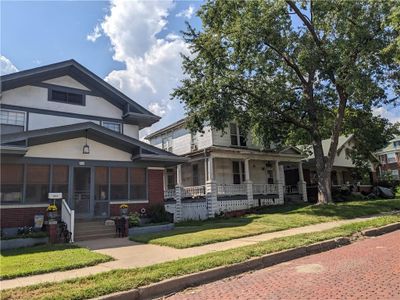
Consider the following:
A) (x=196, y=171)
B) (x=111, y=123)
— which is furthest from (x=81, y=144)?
(x=196, y=171)

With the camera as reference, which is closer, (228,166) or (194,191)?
(194,191)

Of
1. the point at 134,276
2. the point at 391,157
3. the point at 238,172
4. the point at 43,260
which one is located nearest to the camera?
the point at 134,276

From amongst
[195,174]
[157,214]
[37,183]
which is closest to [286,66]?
[195,174]

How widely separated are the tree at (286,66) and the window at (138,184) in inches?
237

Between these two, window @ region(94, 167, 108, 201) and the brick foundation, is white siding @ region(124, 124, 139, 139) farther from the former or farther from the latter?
the brick foundation

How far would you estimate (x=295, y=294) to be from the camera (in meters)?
5.68

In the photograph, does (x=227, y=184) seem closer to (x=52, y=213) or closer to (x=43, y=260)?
(x=52, y=213)

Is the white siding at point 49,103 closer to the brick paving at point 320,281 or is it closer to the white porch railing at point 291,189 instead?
the brick paving at point 320,281

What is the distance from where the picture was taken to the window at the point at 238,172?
2611 centimetres

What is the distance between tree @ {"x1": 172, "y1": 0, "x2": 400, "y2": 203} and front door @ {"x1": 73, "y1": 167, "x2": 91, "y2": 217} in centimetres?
835

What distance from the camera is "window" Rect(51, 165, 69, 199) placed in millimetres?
14901

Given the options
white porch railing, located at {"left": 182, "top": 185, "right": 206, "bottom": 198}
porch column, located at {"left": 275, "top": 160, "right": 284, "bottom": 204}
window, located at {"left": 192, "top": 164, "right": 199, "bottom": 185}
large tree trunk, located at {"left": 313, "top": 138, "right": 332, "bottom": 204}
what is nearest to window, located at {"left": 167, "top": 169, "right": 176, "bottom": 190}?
window, located at {"left": 192, "top": 164, "right": 199, "bottom": 185}

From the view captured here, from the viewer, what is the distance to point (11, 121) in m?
16.5

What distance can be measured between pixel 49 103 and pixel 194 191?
1064 cm
